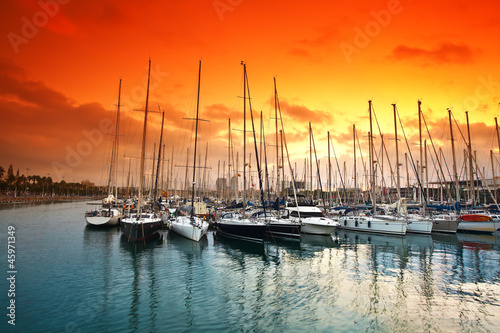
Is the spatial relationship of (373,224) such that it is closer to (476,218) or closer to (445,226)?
(445,226)

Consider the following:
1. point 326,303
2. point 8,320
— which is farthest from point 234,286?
point 8,320

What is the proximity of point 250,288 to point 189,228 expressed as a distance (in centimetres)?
1633

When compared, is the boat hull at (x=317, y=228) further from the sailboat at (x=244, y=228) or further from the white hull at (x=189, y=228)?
the white hull at (x=189, y=228)

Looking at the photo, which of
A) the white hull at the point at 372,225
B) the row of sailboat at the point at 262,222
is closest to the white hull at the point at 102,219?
the row of sailboat at the point at 262,222

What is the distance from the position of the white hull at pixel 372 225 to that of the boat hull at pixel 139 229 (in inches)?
1163

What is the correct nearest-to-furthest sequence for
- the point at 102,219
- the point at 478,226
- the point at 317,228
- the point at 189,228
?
1. the point at 189,228
2. the point at 317,228
3. the point at 478,226
4. the point at 102,219

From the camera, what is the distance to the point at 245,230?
3050 centimetres

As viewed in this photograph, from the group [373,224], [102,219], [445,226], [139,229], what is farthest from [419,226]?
[102,219]

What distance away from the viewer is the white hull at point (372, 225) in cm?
3684

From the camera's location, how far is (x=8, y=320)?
11.3 meters

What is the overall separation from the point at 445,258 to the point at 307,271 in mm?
13879

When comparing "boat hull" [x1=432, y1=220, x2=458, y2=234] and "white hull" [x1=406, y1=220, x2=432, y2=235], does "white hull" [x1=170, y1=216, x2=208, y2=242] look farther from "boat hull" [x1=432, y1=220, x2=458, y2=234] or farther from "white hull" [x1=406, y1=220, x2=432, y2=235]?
"boat hull" [x1=432, y1=220, x2=458, y2=234]

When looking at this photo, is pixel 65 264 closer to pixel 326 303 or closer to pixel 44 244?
pixel 44 244

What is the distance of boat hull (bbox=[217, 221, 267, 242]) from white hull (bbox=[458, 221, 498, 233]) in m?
32.1
